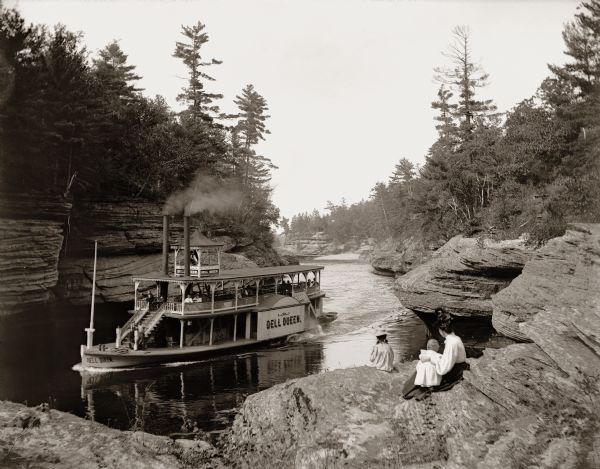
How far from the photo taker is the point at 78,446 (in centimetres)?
925

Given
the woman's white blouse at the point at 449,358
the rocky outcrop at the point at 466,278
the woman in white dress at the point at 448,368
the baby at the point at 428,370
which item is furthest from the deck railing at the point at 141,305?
the woman's white blouse at the point at 449,358

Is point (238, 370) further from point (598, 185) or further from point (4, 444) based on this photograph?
point (598, 185)

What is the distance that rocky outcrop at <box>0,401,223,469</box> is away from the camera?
846 cm

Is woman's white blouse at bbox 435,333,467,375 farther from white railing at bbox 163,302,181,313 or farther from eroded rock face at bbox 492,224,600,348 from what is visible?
white railing at bbox 163,302,181,313

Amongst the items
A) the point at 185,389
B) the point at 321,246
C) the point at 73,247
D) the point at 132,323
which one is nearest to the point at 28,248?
the point at 73,247

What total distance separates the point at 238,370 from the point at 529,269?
15.5m

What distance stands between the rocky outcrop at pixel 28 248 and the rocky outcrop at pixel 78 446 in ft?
77.1

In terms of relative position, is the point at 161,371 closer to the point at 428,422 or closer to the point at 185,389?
the point at 185,389

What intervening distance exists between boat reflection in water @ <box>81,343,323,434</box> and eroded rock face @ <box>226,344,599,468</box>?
693 cm

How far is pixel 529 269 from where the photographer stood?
1823 centimetres

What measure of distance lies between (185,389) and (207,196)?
34.5m

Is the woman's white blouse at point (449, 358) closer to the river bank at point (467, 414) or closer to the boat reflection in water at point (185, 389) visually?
the river bank at point (467, 414)

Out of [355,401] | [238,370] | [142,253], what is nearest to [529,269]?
[355,401]

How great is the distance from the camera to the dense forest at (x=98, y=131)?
30.8m
